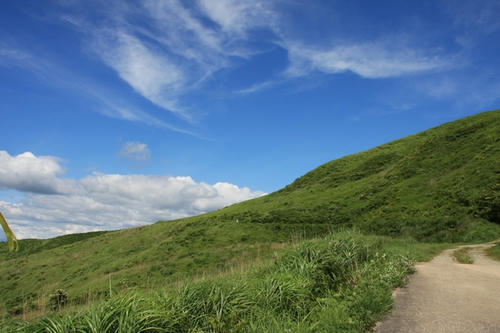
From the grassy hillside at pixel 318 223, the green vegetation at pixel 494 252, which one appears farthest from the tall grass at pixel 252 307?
the grassy hillside at pixel 318 223

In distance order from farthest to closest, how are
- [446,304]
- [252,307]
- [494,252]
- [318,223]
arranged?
[318,223], [494,252], [446,304], [252,307]

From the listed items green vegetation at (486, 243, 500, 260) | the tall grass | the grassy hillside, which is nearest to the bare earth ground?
the tall grass

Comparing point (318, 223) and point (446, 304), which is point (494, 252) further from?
point (318, 223)

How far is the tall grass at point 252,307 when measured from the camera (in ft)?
19.4

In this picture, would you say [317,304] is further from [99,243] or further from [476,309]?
[99,243]

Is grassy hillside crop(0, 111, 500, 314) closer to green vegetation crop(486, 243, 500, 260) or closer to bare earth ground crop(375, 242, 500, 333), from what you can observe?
green vegetation crop(486, 243, 500, 260)

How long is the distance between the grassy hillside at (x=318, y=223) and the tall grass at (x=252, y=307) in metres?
12.6

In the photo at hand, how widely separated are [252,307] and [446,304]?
478 cm

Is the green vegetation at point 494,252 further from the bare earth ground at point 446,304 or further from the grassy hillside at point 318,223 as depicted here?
the grassy hillside at point 318,223

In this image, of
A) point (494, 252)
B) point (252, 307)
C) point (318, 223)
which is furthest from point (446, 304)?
point (318, 223)

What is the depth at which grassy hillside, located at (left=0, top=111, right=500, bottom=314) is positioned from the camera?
32.8m

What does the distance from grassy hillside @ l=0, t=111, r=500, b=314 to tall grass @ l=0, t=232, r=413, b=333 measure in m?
12.6

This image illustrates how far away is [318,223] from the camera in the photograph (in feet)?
161

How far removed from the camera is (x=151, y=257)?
1873 inches
